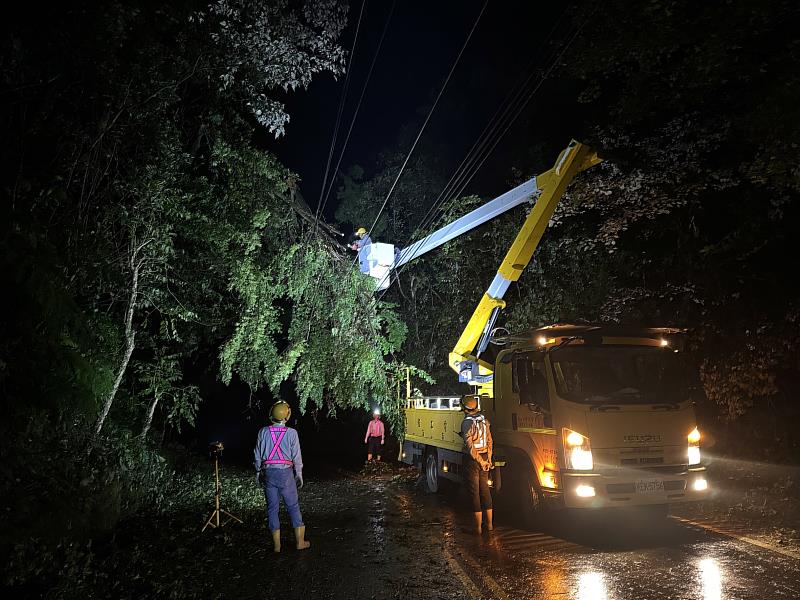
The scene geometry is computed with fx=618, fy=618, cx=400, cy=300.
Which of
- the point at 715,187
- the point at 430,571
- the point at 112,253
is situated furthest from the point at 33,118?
the point at 715,187

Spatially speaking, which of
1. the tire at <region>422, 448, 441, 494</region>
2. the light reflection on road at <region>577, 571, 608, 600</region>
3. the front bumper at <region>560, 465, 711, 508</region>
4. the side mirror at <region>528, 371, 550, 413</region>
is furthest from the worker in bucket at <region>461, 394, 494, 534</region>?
the tire at <region>422, 448, 441, 494</region>

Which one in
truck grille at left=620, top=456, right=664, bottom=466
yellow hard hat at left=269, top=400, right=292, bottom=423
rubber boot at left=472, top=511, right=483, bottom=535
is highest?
yellow hard hat at left=269, top=400, right=292, bottom=423

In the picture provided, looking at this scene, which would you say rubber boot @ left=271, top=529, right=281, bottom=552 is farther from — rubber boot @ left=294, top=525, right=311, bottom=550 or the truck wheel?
the truck wheel

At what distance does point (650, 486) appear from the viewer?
758 cm

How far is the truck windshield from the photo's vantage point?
8.02m

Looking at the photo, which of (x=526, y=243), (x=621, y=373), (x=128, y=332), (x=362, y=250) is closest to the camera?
(x=621, y=373)

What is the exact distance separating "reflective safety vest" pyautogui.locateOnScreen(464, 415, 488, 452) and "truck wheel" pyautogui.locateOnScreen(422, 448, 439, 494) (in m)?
3.53

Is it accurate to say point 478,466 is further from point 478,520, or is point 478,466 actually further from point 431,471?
point 431,471

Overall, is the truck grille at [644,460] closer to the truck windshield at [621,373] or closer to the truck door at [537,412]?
the truck windshield at [621,373]

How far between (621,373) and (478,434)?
2.08 meters

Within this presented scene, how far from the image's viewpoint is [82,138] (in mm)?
8961

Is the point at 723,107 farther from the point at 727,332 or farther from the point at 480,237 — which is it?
the point at 480,237

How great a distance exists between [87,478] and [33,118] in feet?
16.7

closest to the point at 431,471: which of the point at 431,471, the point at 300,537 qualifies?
the point at 431,471
